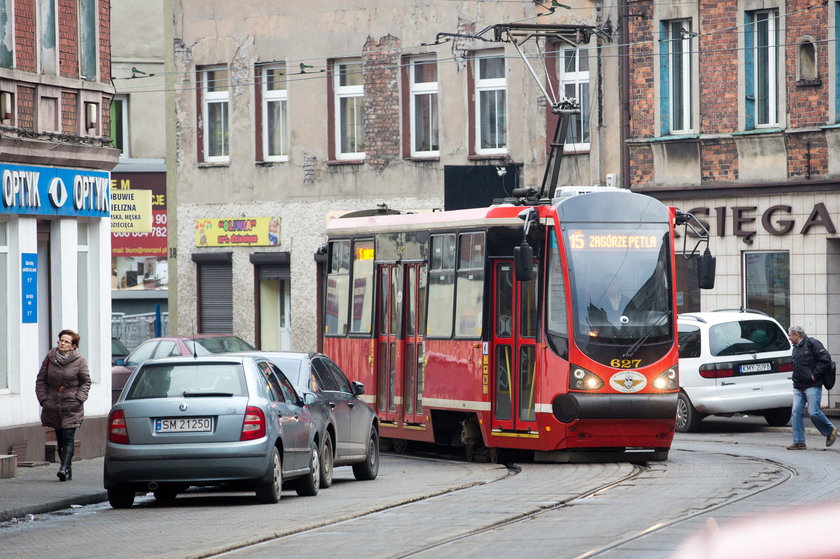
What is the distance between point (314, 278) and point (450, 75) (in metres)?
5.43

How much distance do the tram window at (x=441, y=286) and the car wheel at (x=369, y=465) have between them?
7.70 ft

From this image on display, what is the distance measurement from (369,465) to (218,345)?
43.0 ft

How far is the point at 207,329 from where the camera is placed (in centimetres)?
3981

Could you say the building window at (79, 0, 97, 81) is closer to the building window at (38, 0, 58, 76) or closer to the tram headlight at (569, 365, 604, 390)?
the building window at (38, 0, 58, 76)

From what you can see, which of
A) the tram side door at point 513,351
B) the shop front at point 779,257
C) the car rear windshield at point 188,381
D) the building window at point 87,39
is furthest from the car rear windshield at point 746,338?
the car rear windshield at point 188,381

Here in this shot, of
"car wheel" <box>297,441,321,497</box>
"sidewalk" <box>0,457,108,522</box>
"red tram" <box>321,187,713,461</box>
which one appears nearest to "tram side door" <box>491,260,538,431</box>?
"red tram" <box>321,187,713,461</box>

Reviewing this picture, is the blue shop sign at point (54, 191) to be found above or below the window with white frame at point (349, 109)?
below

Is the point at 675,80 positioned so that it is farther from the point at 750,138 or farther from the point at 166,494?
the point at 166,494

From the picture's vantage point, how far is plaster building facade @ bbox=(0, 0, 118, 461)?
21609 mm

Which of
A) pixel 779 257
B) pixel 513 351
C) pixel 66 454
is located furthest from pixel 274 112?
pixel 66 454

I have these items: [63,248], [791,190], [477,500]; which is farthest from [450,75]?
[477,500]

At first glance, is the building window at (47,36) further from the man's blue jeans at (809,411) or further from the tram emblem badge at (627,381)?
the man's blue jeans at (809,411)

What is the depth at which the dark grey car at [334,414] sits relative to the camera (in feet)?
58.1

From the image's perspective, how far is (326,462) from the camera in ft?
58.3
